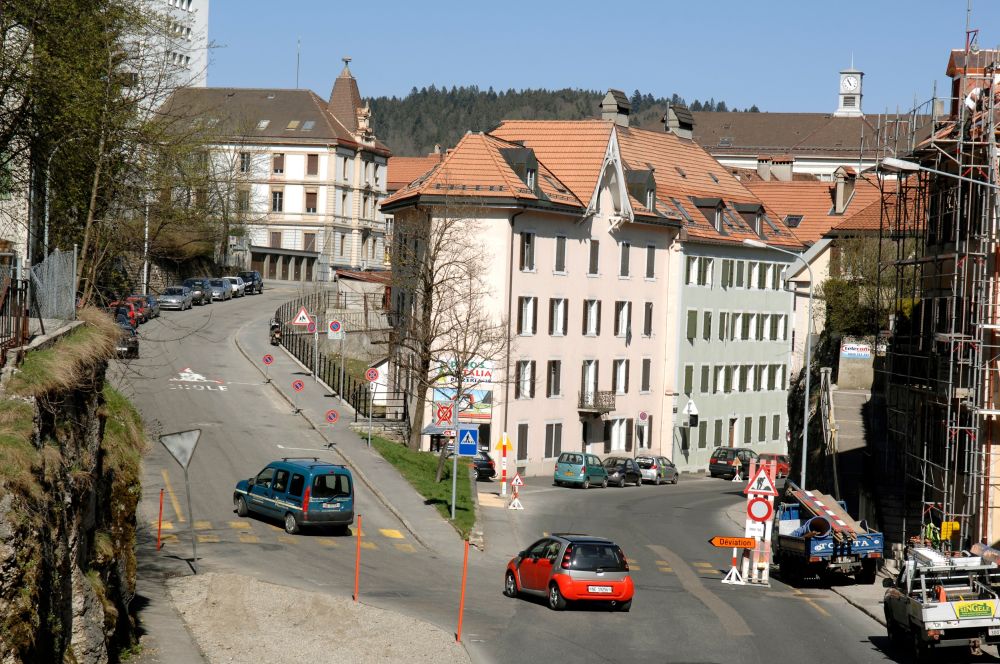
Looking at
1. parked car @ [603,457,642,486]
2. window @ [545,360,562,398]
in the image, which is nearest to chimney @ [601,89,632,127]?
window @ [545,360,562,398]

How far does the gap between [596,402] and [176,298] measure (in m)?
27.8

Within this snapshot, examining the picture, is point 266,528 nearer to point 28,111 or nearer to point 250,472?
point 250,472

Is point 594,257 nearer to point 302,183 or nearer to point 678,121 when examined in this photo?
point 678,121

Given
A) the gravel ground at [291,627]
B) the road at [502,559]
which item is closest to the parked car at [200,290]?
the road at [502,559]

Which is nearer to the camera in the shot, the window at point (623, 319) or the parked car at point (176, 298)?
the window at point (623, 319)

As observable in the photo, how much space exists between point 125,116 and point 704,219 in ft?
168

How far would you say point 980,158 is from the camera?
34.0 m

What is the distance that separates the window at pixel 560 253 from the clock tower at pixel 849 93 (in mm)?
109858

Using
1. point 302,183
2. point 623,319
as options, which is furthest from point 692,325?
point 302,183

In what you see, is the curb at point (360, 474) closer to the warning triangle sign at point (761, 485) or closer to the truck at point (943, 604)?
the warning triangle sign at point (761, 485)

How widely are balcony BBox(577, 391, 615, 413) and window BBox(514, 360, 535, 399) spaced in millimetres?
3882

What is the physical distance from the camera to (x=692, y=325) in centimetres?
7275

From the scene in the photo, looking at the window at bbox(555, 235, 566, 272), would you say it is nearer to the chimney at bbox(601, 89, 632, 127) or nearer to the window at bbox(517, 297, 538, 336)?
the window at bbox(517, 297, 538, 336)

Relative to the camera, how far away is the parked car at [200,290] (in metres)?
83.9
